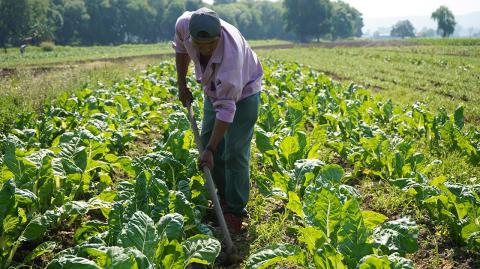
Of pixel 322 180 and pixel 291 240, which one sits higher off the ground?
pixel 322 180

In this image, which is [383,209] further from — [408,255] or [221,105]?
[221,105]

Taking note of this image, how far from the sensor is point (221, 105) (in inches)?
114

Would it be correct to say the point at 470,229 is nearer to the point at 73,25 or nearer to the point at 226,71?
the point at 226,71

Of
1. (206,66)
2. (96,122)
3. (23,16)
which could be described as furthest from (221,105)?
(23,16)

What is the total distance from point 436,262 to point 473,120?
5767 mm

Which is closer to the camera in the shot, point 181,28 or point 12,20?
point 181,28

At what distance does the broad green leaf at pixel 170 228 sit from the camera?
2521 mm

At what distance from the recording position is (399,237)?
2600 mm

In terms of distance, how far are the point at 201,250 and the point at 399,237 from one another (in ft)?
4.06

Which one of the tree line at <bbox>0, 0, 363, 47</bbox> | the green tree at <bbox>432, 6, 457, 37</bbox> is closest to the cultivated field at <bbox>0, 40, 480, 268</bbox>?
the tree line at <bbox>0, 0, 363, 47</bbox>

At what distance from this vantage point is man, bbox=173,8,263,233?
2795mm

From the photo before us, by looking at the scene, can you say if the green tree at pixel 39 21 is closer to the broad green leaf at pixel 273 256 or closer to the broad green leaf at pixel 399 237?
the broad green leaf at pixel 273 256

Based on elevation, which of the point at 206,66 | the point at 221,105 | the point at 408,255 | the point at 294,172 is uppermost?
the point at 206,66

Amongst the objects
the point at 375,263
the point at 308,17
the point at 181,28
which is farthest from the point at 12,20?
the point at 375,263
